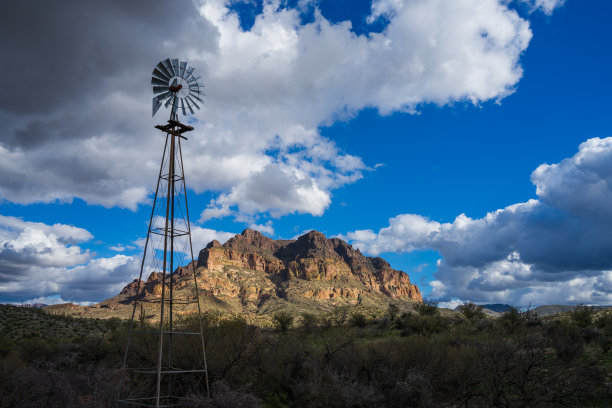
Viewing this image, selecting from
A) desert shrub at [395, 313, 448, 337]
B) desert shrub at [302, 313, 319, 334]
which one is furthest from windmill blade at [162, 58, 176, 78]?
desert shrub at [302, 313, 319, 334]

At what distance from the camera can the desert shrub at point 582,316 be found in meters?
32.6

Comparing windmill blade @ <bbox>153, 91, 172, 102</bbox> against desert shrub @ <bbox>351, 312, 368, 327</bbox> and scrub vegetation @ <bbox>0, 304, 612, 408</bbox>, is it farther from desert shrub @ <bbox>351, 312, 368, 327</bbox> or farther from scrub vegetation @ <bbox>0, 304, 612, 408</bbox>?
desert shrub @ <bbox>351, 312, 368, 327</bbox>

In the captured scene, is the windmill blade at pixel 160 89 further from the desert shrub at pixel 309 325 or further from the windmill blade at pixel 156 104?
the desert shrub at pixel 309 325

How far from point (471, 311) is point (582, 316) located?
38.0 feet

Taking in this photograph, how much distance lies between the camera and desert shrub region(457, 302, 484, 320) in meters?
43.2

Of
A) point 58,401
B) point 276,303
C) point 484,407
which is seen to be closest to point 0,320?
point 58,401

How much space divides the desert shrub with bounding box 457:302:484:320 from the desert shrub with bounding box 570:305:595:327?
9.90 meters

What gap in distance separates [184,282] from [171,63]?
506 feet

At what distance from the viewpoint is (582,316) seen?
33531 mm

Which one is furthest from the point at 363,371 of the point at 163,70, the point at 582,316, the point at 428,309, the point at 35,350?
the point at 35,350

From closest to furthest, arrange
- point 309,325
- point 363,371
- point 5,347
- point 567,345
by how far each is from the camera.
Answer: point 567,345, point 363,371, point 5,347, point 309,325

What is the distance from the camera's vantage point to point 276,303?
522 ft

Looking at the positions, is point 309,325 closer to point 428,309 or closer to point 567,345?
point 428,309

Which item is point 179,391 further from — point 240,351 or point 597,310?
point 597,310
